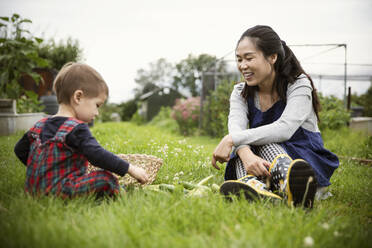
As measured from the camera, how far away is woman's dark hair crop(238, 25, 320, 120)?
6.95ft

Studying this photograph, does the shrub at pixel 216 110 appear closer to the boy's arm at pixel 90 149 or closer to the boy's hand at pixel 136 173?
the boy's hand at pixel 136 173

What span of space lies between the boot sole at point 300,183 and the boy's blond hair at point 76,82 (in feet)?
4.41

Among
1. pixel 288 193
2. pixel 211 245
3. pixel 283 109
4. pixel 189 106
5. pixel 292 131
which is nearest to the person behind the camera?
pixel 211 245

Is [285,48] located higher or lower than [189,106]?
higher

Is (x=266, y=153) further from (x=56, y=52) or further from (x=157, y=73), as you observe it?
Result: (x=157, y=73)

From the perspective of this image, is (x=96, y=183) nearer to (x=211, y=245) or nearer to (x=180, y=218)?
(x=180, y=218)

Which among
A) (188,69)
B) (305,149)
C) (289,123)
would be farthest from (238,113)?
(188,69)

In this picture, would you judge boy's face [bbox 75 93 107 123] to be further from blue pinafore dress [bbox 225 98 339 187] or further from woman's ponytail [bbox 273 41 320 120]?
woman's ponytail [bbox 273 41 320 120]

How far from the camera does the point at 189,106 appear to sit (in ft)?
32.6

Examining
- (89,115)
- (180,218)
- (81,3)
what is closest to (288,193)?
(180,218)

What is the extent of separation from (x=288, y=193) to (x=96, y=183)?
1195mm

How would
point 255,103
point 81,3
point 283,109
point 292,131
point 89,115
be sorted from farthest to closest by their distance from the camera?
point 81,3
point 255,103
point 283,109
point 292,131
point 89,115

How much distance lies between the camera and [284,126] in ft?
6.64

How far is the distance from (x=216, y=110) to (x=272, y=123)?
568 centimetres
